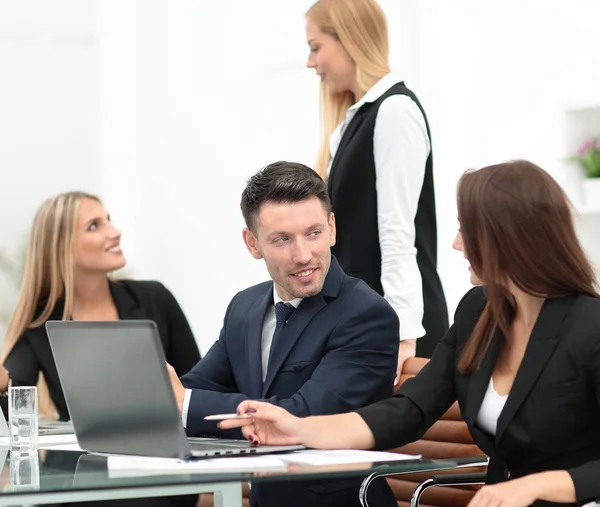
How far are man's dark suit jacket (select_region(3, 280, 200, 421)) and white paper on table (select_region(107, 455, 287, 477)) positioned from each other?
1.85 m

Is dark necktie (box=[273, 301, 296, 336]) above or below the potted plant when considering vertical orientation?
below

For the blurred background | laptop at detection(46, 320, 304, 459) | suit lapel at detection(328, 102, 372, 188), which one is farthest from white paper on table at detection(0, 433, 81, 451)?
the blurred background

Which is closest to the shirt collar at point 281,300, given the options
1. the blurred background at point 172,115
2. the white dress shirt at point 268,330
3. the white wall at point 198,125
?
the white dress shirt at point 268,330

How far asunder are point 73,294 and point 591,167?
199 cm

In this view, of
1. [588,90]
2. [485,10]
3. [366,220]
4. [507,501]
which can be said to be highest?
[485,10]

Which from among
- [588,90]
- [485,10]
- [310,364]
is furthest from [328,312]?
[485,10]

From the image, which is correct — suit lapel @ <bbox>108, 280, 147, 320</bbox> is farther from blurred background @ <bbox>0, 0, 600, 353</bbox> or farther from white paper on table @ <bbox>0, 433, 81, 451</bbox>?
blurred background @ <bbox>0, 0, 600, 353</bbox>

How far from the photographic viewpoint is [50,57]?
5.86 m

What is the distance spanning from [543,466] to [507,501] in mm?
241

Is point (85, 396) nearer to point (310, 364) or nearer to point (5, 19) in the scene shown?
point (310, 364)

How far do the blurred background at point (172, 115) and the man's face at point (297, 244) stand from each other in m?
2.62

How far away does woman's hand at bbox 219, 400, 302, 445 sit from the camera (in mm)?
2070

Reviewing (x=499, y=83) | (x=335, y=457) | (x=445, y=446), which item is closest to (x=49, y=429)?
(x=445, y=446)

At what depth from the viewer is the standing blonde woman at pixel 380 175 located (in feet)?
9.90
